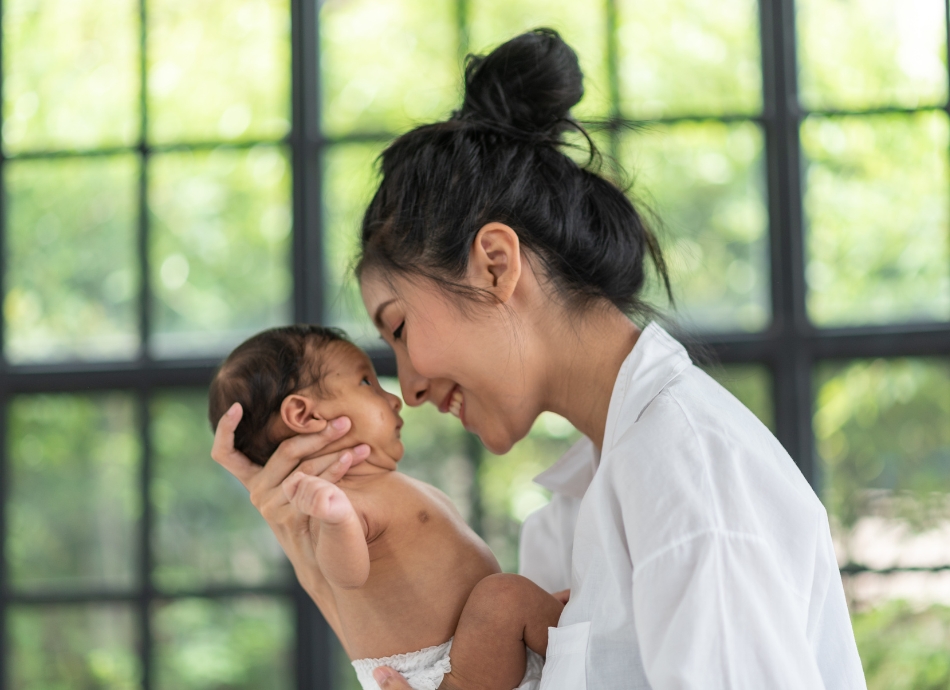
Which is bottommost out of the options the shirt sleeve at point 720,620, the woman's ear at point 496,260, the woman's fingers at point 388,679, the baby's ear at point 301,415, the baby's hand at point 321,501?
the woman's fingers at point 388,679

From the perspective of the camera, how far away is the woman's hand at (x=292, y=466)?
1230mm

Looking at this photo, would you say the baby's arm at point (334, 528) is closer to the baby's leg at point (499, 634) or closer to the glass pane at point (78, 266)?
the baby's leg at point (499, 634)

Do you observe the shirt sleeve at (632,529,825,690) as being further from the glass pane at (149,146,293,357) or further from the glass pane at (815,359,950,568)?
the glass pane at (149,146,293,357)

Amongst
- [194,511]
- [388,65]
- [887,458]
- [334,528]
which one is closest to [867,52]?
[887,458]

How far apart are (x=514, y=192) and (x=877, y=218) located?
51.1 inches

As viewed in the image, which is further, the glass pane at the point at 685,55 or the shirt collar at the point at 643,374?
the glass pane at the point at 685,55

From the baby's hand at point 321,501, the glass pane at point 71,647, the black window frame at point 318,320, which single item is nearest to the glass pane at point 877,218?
the black window frame at point 318,320

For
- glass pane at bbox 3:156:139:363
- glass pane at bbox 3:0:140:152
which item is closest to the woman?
glass pane at bbox 3:156:139:363

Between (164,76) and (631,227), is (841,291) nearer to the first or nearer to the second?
(631,227)

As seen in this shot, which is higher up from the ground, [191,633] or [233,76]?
[233,76]

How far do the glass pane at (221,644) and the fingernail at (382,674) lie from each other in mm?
972

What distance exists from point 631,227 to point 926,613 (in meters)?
1.41

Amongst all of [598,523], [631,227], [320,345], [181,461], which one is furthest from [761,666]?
[181,461]

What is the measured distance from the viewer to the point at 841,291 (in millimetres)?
1976
